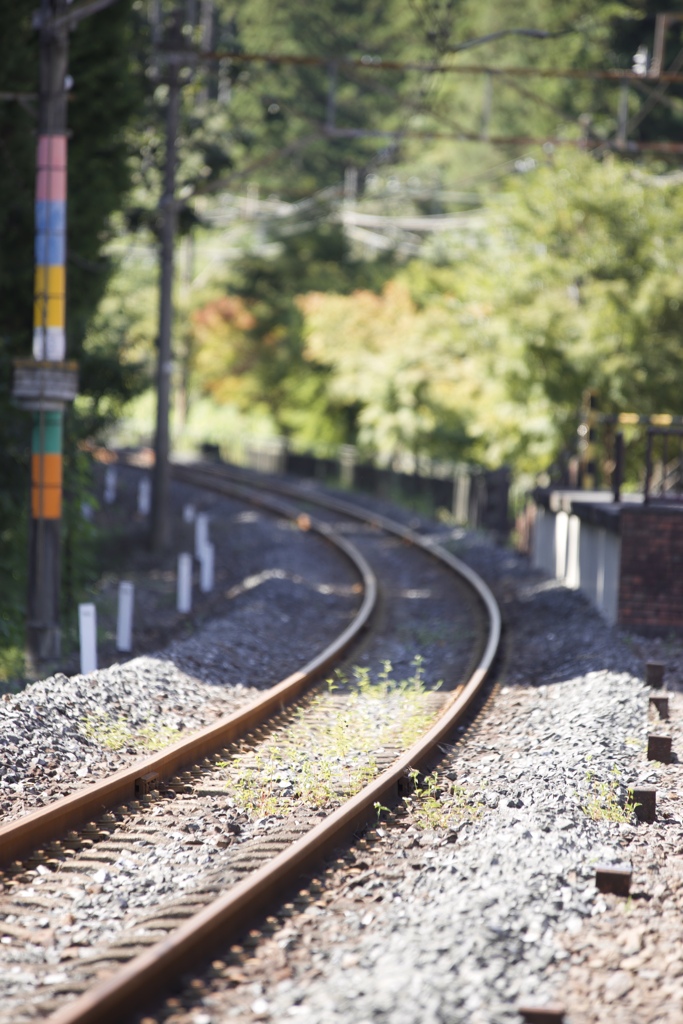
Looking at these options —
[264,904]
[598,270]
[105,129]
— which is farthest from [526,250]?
[264,904]

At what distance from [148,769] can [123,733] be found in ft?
4.45

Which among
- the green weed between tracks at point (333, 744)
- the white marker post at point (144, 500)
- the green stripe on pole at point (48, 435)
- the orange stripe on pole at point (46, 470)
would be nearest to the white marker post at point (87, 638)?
the orange stripe on pole at point (46, 470)

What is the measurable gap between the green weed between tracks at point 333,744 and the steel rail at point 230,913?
29cm

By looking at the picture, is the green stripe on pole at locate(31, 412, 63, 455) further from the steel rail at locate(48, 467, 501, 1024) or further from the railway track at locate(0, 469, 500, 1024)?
the steel rail at locate(48, 467, 501, 1024)

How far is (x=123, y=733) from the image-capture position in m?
9.70

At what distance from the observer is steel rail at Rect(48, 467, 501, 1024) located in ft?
16.3

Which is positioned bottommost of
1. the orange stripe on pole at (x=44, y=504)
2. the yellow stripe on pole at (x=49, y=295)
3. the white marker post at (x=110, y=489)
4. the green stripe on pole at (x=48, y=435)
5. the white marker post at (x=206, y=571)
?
the white marker post at (x=206, y=571)

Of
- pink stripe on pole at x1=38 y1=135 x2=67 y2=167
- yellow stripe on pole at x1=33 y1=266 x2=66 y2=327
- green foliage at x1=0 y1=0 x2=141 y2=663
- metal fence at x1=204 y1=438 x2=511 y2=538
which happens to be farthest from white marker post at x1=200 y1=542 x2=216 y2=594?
pink stripe on pole at x1=38 y1=135 x2=67 y2=167

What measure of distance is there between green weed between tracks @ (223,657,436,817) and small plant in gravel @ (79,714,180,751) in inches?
28.5

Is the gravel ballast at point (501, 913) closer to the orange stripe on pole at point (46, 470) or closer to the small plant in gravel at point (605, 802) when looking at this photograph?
the small plant in gravel at point (605, 802)

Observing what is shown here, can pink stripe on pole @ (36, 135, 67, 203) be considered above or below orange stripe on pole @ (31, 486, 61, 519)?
above

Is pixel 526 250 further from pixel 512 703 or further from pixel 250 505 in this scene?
pixel 512 703

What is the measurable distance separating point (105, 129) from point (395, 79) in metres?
48.3

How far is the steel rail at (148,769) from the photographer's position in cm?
717
